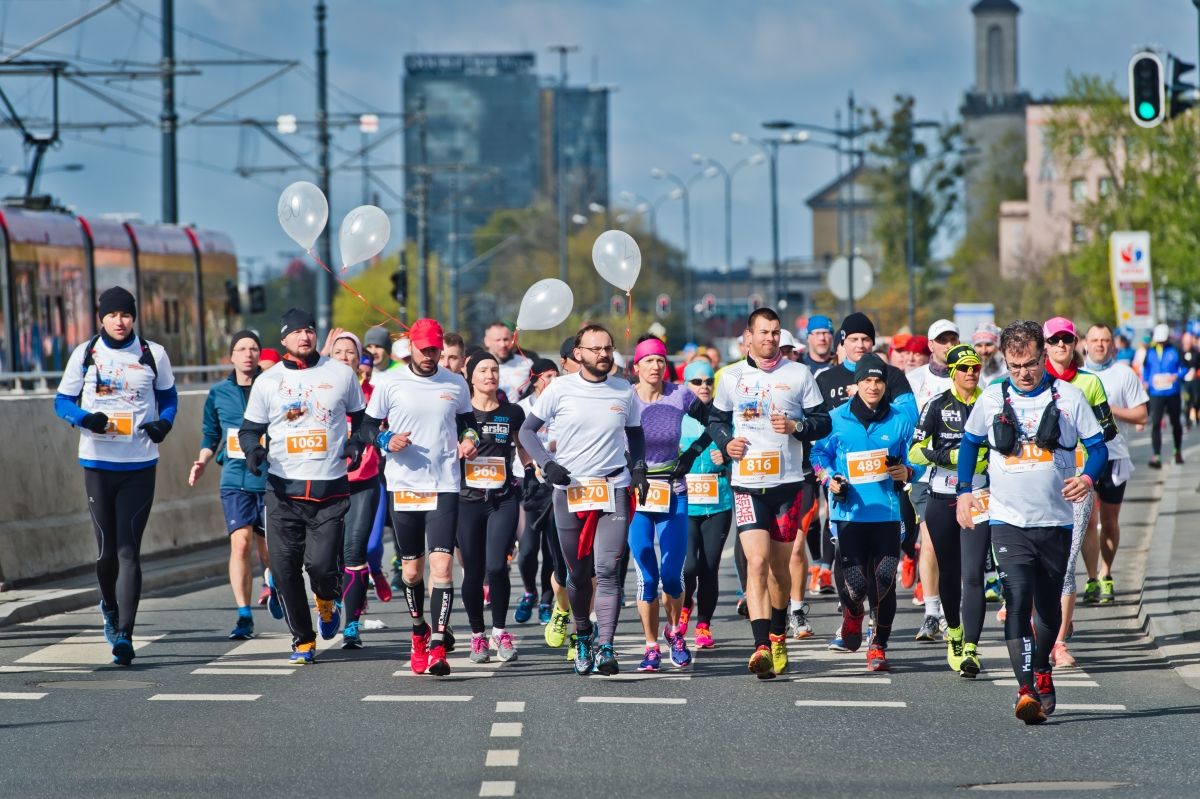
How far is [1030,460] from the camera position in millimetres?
9320

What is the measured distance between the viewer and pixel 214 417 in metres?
12.7

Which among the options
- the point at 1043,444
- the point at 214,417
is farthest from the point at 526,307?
the point at 1043,444

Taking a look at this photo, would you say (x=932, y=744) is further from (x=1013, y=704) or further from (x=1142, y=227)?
(x=1142, y=227)

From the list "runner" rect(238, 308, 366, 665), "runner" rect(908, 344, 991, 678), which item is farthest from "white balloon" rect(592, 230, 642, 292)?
"runner" rect(908, 344, 991, 678)

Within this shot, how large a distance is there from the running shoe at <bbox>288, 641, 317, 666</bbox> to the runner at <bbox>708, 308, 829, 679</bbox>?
2.49 metres

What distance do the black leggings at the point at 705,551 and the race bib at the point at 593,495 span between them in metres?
1.12

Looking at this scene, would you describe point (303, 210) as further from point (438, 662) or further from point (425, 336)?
point (438, 662)

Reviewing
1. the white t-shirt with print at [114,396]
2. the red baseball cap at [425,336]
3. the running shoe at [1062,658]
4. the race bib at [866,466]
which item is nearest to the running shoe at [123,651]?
the white t-shirt with print at [114,396]

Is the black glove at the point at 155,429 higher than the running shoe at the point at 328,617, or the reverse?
the black glove at the point at 155,429

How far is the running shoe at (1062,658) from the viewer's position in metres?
11.2

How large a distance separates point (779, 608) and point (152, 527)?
316 inches

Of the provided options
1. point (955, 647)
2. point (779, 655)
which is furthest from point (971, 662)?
point (779, 655)

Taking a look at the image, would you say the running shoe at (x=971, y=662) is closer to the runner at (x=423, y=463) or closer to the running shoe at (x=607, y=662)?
the running shoe at (x=607, y=662)

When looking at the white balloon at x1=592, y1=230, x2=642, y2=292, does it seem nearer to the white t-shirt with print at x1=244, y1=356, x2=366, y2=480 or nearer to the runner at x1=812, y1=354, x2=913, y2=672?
the runner at x1=812, y1=354, x2=913, y2=672
